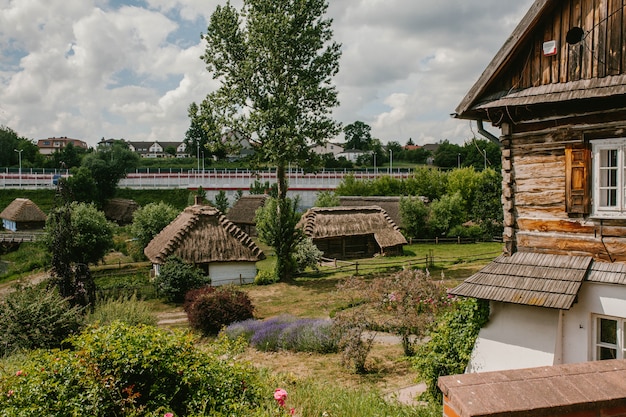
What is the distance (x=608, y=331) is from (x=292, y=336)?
8.62 metres

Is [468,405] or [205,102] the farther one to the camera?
[205,102]

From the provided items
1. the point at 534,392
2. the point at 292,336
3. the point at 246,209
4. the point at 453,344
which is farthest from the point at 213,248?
the point at 246,209

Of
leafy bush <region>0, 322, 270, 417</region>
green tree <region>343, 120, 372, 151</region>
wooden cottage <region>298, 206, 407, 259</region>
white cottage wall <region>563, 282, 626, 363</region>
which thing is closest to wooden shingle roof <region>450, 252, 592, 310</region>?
white cottage wall <region>563, 282, 626, 363</region>

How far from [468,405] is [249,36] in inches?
964

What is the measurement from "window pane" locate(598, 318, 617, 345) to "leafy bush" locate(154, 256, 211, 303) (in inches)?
693

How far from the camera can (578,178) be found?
29.0 ft

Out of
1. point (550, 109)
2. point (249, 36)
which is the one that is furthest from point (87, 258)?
point (550, 109)

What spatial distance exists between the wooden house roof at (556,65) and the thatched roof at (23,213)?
52.0m

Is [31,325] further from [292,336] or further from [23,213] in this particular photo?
[23,213]

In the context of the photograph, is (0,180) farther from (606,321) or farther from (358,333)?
(606,321)

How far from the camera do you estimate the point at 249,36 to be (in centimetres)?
2536

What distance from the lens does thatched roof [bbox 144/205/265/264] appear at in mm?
25094

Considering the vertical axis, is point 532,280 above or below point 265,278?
above

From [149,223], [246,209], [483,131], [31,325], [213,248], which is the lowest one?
[31,325]
